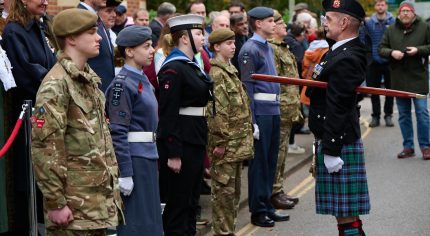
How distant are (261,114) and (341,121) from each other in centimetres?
263

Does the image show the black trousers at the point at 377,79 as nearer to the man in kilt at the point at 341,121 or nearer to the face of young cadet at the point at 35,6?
the man in kilt at the point at 341,121

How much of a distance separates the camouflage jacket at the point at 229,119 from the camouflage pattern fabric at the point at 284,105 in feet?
6.71

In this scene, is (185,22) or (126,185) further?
(185,22)

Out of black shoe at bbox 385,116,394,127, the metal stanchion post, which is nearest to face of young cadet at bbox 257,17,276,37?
the metal stanchion post

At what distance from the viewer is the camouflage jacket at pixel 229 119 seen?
8078 millimetres

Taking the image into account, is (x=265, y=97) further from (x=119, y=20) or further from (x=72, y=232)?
(x=72, y=232)

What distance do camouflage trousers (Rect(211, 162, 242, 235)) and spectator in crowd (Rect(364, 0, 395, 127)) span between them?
9.00 meters

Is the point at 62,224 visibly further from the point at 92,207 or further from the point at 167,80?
the point at 167,80

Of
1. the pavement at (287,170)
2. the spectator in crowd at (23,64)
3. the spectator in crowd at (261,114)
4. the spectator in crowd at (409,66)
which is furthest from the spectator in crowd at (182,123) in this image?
the spectator in crowd at (409,66)

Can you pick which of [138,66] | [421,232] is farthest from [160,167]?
[421,232]

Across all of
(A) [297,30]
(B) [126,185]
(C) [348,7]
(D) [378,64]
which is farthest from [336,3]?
(D) [378,64]

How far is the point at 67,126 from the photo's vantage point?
17.5ft

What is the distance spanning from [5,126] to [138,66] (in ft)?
3.46

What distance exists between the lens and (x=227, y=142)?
808cm
